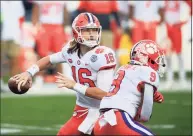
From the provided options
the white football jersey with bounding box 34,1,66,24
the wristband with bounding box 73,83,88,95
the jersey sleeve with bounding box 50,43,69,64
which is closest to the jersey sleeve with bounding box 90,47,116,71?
the wristband with bounding box 73,83,88,95

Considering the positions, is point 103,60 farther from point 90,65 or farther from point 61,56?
point 61,56

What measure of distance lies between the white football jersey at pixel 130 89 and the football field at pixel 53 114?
3.54 meters

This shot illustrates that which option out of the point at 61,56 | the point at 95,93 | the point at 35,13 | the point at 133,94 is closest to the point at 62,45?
the point at 35,13

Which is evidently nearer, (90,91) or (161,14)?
(90,91)

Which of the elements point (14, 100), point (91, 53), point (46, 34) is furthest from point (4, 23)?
point (91, 53)

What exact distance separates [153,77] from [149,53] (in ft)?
0.70

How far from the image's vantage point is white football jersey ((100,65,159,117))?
538 cm

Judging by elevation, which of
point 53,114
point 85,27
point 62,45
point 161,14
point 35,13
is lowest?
point 53,114

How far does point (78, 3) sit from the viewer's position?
1370cm

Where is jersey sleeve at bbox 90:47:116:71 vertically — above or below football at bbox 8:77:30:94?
above

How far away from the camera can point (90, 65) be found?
588 centimetres

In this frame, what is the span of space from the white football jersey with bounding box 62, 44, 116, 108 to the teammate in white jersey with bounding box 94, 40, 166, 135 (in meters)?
0.29

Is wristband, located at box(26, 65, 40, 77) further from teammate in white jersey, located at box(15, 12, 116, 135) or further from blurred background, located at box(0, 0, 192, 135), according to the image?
blurred background, located at box(0, 0, 192, 135)

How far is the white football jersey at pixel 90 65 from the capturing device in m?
5.82
